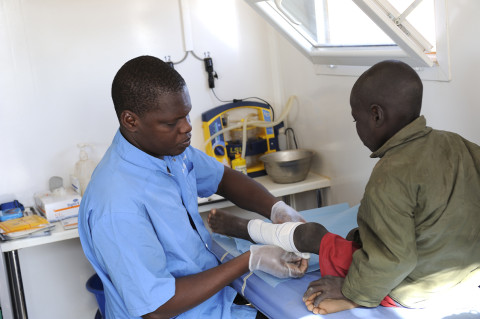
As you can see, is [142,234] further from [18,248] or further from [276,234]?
[18,248]

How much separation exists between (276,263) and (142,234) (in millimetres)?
429

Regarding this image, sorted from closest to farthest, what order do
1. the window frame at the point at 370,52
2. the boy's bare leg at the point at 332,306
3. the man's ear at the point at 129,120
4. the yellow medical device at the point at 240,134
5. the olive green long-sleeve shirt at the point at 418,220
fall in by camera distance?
the olive green long-sleeve shirt at the point at 418,220
the boy's bare leg at the point at 332,306
the man's ear at the point at 129,120
the window frame at the point at 370,52
the yellow medical device at the point at 240,134

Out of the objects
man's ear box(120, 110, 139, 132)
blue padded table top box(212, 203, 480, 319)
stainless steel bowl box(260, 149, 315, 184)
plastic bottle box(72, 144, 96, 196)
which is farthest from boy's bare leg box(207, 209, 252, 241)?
plastic bottle box(72, 144, 96, 196)

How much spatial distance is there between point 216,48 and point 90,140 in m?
0.83

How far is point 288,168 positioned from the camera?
2.65m

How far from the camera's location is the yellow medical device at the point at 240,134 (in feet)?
9.50

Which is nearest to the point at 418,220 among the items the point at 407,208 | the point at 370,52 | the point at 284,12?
the point at 407,208

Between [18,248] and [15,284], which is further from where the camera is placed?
[15,284]

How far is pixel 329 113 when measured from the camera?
2.62 m

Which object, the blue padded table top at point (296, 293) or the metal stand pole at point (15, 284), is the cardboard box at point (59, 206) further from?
the blue padded table top at point (296, 293)

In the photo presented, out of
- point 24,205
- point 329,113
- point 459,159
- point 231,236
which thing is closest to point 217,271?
point 231,236

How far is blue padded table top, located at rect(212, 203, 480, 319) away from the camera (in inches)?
54.6

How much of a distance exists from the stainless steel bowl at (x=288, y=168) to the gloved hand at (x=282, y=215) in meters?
0.65

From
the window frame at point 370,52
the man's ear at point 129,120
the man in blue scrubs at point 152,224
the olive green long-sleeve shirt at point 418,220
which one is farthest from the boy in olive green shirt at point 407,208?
the man's ear at point 129,120
